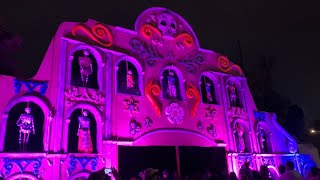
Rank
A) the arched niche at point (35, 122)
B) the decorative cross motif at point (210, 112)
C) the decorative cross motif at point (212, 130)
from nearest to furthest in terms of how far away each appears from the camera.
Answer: the arched niche at point (35, 122) → the decorative cross motif at point (212, 130) → the decorative cross motif at point (210, 112)

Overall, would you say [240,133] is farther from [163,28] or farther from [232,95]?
[163,28]

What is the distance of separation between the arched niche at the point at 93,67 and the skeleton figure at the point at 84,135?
4.56 feet

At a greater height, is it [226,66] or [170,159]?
[226,66]

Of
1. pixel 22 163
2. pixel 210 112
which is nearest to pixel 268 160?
pixel 210 112

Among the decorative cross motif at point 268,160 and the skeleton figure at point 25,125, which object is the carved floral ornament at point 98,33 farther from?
the decorative cross motif at point 268,160

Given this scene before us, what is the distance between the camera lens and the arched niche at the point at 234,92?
50.0 ft

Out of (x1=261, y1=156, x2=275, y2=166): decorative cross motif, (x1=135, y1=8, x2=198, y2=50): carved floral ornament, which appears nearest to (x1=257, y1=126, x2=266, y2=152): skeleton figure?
(x1=261, y1=156, x2=275, y2=166): decorative cross motif

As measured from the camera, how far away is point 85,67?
11234 millimetres

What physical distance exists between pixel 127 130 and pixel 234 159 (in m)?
5.68

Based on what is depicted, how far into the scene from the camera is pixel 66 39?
1102cm

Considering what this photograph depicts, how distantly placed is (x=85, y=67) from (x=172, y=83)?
4.03 meters

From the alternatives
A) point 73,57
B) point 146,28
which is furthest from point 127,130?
point 146,28

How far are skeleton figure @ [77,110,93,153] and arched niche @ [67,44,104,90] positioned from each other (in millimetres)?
1389

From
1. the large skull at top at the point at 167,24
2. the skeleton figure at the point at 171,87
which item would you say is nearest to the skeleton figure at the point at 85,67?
the skeleton figure at the point at 171,87
